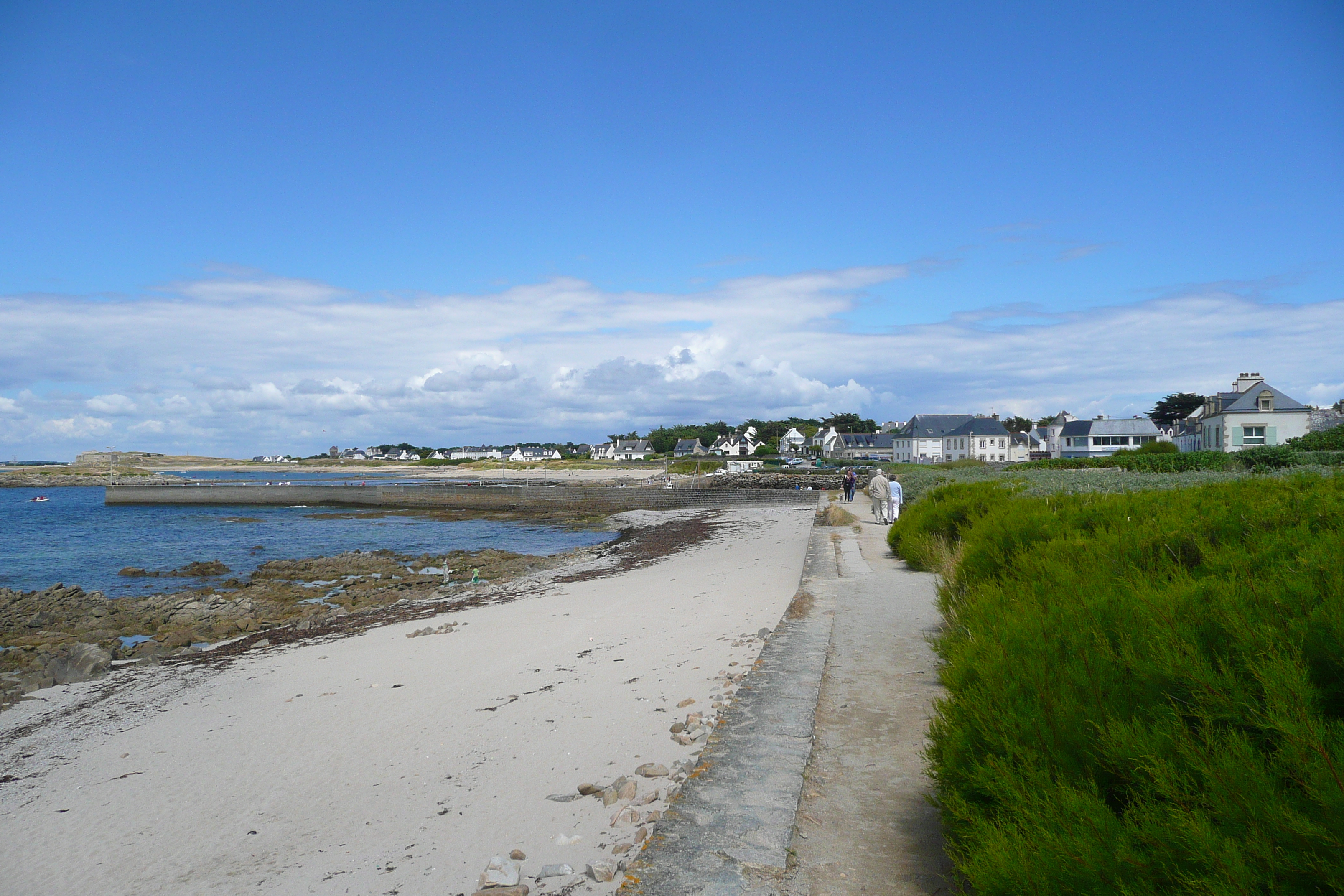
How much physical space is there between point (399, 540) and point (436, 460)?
125m

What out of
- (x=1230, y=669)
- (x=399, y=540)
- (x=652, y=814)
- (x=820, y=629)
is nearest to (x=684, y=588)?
(x=820, y=629)

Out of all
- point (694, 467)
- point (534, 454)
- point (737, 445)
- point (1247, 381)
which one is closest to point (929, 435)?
point (694, 467)

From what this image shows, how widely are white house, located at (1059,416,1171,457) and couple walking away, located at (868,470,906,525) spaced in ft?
146

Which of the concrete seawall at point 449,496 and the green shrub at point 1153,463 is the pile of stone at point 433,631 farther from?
the concrete seawall at point 449,496

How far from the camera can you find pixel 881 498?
69.5ft

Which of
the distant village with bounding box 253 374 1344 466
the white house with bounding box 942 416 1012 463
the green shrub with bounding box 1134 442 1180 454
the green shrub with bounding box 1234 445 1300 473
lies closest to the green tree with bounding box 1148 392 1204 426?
the distant village with bounding box 253 374 1344 466

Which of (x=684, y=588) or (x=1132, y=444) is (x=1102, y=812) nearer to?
(x=684, y=588)

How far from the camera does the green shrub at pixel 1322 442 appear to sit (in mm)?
18044

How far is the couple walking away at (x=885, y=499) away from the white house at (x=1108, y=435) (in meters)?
44.4

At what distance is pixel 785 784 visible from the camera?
388 centimetres

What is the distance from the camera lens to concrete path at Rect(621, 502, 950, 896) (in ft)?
10.2

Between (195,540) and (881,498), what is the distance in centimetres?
2949

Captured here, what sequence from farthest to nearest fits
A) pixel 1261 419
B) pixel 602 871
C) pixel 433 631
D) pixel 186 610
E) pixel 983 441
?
pixel 983 441 < pixel 1261 419 < pixel 186 610 < pixel 433 631 < pixel 602 871

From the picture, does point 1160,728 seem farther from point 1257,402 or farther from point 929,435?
point 929,435
